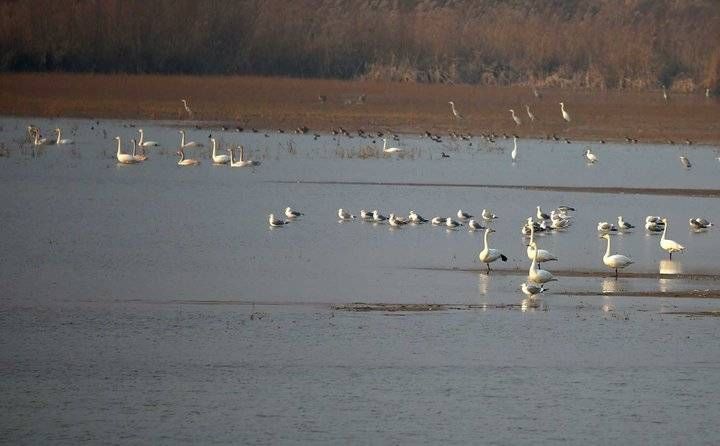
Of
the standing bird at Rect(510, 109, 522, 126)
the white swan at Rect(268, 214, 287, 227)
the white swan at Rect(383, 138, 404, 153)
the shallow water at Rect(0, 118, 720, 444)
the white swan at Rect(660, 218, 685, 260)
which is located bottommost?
the shallow water at Rect(0, 118, 720, 444)

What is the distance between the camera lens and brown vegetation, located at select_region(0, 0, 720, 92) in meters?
47.9

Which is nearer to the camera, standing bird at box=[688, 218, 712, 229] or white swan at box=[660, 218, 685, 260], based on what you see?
white swan at box=[660, 218, 685, 260]

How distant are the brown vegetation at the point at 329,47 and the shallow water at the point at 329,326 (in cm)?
2251

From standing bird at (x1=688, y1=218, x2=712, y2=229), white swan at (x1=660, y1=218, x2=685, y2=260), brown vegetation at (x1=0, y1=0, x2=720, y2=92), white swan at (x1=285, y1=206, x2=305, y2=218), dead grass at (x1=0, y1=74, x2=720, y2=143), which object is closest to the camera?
white swan at (x1=660, y1=218, x2=685, y2=260)

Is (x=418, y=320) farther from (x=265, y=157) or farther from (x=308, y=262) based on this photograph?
(x=265, y=157)

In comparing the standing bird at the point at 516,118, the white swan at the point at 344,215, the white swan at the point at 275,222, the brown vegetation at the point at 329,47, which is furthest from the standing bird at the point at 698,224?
the brown vegetation at the point at 329,47

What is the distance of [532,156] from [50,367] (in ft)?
A: 73.9

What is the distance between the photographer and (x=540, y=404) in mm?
11328

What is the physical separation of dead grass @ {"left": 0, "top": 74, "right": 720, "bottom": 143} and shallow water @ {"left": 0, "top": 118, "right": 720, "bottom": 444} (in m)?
13.9

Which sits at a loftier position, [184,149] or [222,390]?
[184,149]

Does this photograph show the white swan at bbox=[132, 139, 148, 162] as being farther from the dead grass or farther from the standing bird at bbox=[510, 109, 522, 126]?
the standing bird at bbox=[510, 109, 522, 126]

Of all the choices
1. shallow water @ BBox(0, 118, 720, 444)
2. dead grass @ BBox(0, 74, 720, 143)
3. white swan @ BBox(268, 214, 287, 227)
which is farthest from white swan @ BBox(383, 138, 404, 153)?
white swan @ BBox(268, 214, 287, 227)

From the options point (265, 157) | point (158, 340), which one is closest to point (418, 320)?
point (158, 340)

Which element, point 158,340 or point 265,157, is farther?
point 265,157
